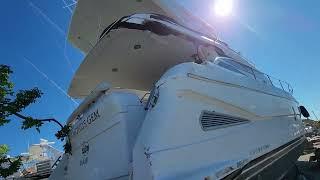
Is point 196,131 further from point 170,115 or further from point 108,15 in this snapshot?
point 108,15

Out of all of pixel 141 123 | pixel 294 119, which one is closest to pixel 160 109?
pixel 141 123

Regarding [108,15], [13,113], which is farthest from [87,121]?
[108,15]

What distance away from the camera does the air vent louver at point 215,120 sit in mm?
4099

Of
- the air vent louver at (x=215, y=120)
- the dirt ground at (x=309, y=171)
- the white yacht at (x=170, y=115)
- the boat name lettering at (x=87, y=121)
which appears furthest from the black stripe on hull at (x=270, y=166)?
the boat name lettering at (x=87, y=121)

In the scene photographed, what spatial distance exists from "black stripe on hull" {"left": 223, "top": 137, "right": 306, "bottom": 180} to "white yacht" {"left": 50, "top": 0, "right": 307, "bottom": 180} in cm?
1

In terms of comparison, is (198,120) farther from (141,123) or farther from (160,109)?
(141,123)

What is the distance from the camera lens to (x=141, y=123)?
14.7ft

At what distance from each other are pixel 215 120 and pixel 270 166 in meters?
1.85

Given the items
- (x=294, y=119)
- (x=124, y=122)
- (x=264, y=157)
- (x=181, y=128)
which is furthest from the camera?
(x=294, y=119)

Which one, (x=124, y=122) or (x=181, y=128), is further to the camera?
(x=124, y=122)

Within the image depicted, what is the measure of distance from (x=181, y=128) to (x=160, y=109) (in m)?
0.32

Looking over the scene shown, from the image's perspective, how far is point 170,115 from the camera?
3.87m

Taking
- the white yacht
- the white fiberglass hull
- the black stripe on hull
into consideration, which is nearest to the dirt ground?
the black stripe on hull

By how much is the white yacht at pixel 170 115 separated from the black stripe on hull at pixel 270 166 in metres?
0.01
